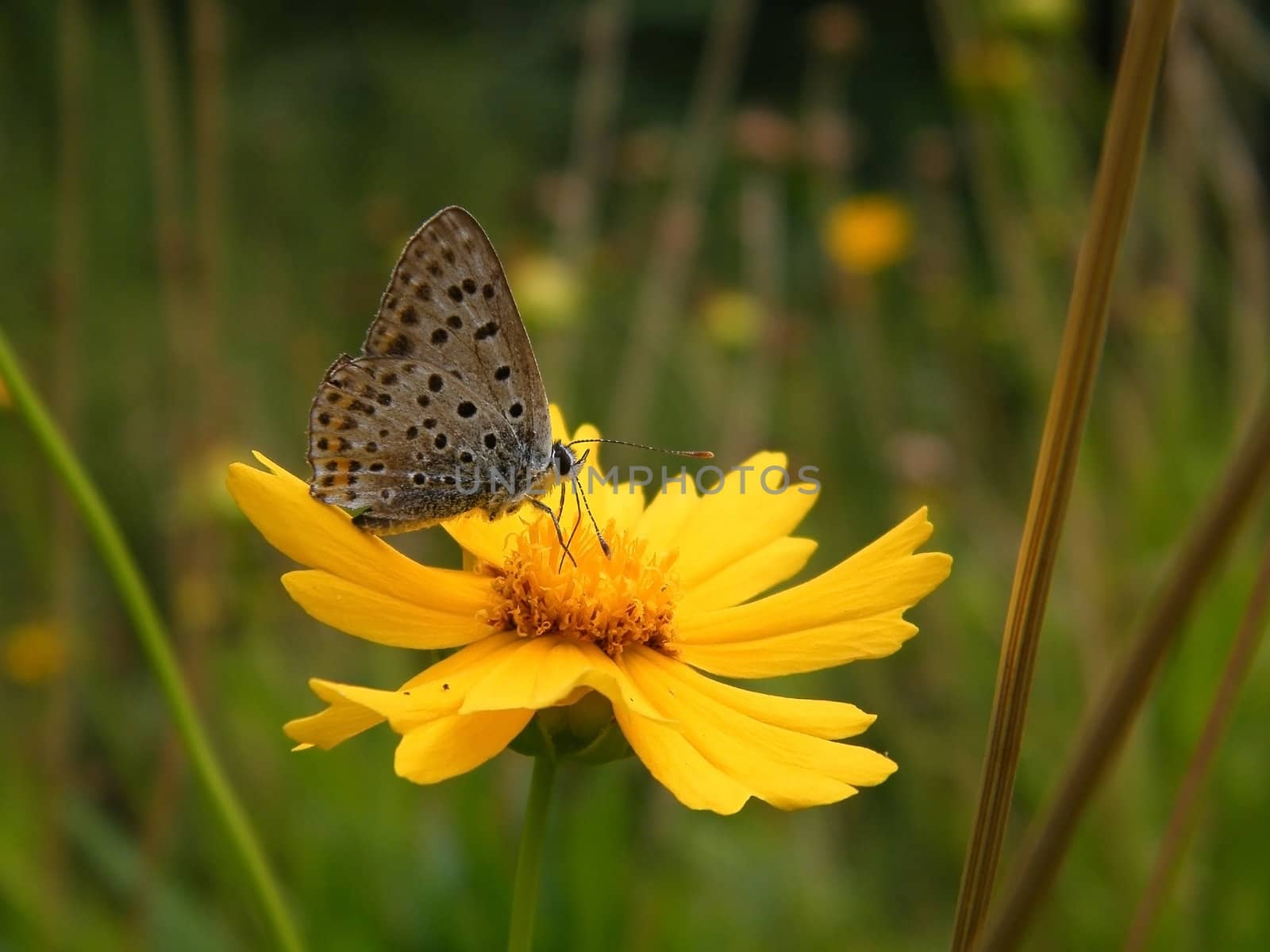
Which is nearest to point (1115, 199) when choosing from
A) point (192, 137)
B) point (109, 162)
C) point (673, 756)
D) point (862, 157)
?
point (673, 756)

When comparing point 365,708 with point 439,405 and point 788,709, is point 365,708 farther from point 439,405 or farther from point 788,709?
point 439,405

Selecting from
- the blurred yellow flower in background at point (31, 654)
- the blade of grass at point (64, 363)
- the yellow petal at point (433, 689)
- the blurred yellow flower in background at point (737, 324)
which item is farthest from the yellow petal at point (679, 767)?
the blurred yellow flower in background at point (737, 324)

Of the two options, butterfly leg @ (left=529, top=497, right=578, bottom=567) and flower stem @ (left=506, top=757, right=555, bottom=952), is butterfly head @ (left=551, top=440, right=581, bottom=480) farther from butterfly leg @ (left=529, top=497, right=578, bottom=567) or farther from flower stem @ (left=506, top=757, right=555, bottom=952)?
flower stem @ (left=506, top=757, right=555, bottom=952)

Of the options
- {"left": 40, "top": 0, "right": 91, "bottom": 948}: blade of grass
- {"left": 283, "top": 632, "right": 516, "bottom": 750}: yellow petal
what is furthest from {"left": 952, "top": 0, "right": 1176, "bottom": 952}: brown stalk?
{"left": 40, "top": 0, "right": 91, "bottom": 948}: blade of grass

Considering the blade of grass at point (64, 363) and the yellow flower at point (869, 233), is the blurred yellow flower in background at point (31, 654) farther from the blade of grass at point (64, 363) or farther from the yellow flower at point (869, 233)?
the yellow flower at point (869, 233)

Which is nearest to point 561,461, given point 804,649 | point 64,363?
point 804,649
